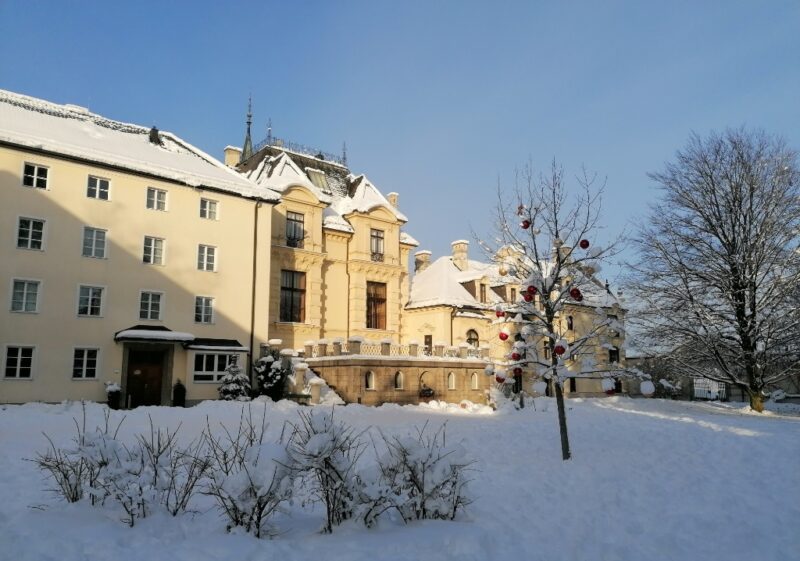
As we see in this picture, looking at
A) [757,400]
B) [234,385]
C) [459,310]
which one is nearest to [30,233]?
[234,385]

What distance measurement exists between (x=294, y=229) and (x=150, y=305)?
9454 millimetres

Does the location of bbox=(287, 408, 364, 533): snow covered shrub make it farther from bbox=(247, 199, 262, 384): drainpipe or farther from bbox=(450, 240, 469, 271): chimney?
bbox=(450, 240, 469, 271): chimney

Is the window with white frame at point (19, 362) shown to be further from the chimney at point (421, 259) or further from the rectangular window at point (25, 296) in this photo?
the chimney at point (421, 259)

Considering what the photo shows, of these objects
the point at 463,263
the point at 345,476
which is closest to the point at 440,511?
the point at 345,476

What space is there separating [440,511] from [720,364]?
20084 mm

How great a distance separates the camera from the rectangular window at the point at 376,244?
3566 centimetres

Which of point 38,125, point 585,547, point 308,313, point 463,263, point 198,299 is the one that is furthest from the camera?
point 463,263

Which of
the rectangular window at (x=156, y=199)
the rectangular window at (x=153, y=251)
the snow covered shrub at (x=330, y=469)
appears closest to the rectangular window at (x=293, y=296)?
the rectangular window at (x=153, y=251)

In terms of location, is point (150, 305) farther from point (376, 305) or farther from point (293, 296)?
point (376, 305)

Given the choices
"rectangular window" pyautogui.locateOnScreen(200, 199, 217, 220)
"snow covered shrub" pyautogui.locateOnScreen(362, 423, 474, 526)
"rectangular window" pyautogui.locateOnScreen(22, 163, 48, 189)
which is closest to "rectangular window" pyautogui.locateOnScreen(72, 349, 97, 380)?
"rectangular window" pyautogui.locateOnScreen(22, 163, 48, 189)

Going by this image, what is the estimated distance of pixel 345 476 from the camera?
692 centimetres

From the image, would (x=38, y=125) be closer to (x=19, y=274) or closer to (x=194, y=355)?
(x=19, y=274)

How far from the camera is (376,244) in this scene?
3616cm

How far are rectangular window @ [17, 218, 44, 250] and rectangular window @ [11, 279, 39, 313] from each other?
142 centimetres
